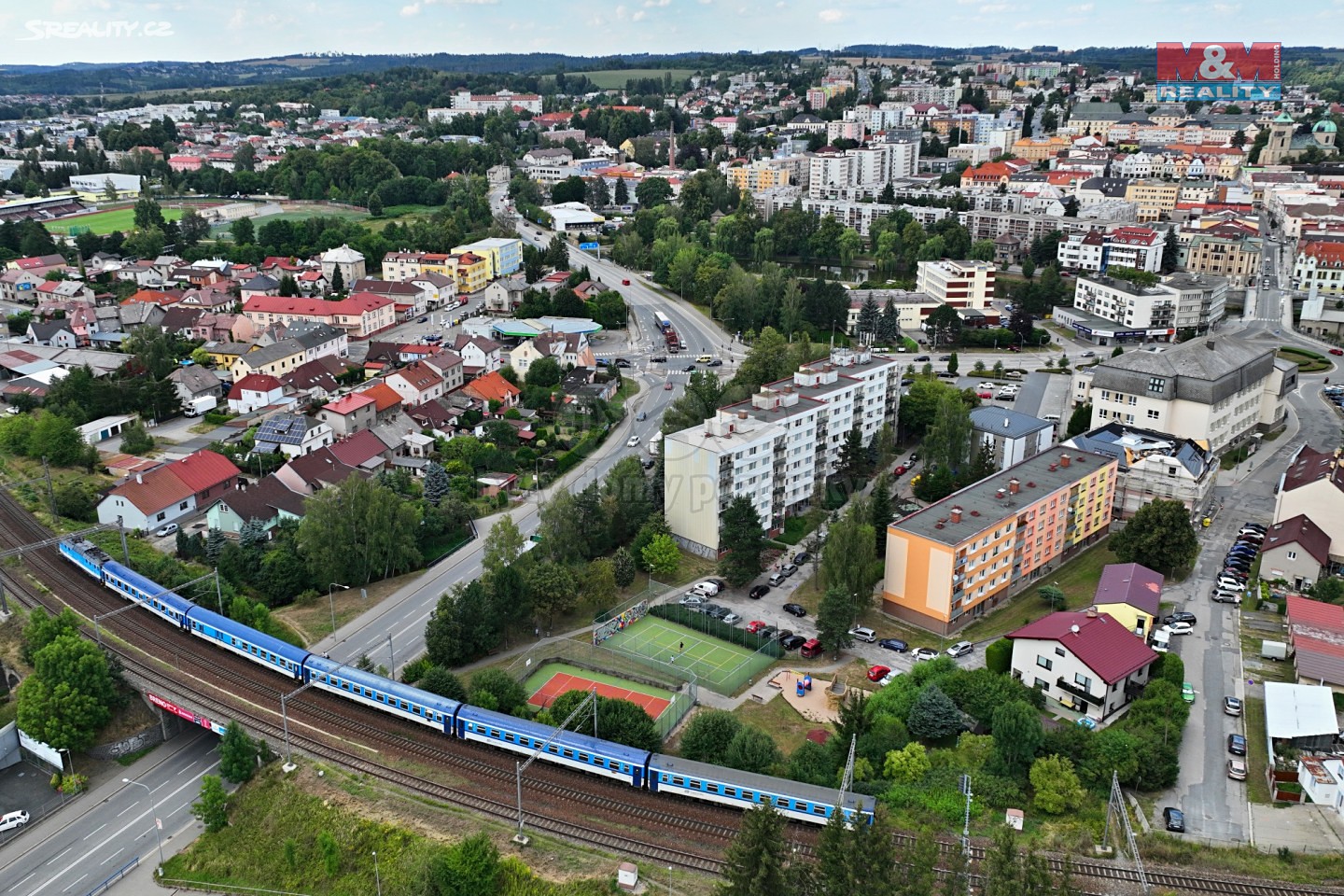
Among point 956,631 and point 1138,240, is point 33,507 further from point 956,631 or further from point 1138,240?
point 1138,240

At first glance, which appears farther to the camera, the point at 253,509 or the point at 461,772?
the point at 253,509

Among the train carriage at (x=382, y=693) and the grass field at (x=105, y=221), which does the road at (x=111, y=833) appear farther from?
the grass field at (x=105, y=221)

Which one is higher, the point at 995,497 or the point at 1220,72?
the point at 1220,72

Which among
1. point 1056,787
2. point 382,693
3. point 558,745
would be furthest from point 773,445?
point 1056,787

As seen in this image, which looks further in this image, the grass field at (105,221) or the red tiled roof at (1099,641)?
the grass field at (105,221)

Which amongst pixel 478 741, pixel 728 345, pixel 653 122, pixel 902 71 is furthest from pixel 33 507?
pixel 902 71

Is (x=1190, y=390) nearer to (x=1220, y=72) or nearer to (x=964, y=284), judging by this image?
(x=964, y=284)

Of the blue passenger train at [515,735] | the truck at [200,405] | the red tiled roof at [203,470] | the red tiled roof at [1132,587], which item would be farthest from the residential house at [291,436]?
the red tiled roof at [1132,587]
